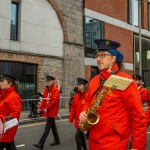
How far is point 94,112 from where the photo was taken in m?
3.49

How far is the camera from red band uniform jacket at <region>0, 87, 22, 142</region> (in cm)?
522

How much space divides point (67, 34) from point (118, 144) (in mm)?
18760

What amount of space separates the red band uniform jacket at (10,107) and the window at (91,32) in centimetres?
1842

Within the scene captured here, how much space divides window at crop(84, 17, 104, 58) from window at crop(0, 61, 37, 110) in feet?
17.5

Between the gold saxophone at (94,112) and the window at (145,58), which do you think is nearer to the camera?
the gold saxophone at (94,112)

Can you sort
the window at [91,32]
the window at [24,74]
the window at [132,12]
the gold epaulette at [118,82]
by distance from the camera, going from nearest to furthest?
1. the gold epaulette at [118,82]
2. the window at [24,74]
3. the window at [91,32]
4. the window at [132,12]

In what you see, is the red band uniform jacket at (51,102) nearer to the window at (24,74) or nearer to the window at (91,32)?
the window at (24,74)

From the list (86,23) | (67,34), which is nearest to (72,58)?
(67,34)

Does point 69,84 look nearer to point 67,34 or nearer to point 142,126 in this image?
point 67,34

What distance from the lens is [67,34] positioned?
2203 centimetres

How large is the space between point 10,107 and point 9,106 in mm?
40

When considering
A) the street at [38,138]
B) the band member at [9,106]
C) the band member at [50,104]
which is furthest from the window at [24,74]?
the band member at [9,106]

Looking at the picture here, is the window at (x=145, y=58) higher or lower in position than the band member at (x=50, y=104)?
higher

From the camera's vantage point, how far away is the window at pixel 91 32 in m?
23.9
